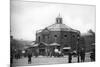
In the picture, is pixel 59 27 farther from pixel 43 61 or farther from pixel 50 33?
pixel 43 61

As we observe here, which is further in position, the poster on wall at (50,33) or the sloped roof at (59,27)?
the sloped roof at (59,27)

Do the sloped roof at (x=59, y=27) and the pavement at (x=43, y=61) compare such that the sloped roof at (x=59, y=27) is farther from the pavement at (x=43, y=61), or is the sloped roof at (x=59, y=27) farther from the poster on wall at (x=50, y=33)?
the pavement at (x=43, y=61)

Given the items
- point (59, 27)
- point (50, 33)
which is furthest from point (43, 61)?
point (59, 27)

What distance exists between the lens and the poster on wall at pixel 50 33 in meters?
2.24

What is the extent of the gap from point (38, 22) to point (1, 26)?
57 centimetres

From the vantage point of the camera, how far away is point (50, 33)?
7.93 ft

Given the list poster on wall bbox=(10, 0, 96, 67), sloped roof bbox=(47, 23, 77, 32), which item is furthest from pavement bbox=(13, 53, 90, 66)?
sloped roof bbox=(47, 23, 77, 32)

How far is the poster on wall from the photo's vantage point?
224 cm

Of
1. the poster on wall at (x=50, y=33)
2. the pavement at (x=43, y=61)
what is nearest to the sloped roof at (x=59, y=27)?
the poster on wall at (x=50, y=33)

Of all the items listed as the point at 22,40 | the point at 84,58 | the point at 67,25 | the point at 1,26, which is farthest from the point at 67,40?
the point at 1,26

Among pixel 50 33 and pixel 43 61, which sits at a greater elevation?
pixel 50 33

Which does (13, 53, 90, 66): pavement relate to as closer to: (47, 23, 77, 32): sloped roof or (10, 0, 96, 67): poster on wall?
(10, 0, 96, 67): poster on wall

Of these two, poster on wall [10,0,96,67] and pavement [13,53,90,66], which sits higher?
poster on wall [10,0,96,67]

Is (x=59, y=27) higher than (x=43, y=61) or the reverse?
higher
